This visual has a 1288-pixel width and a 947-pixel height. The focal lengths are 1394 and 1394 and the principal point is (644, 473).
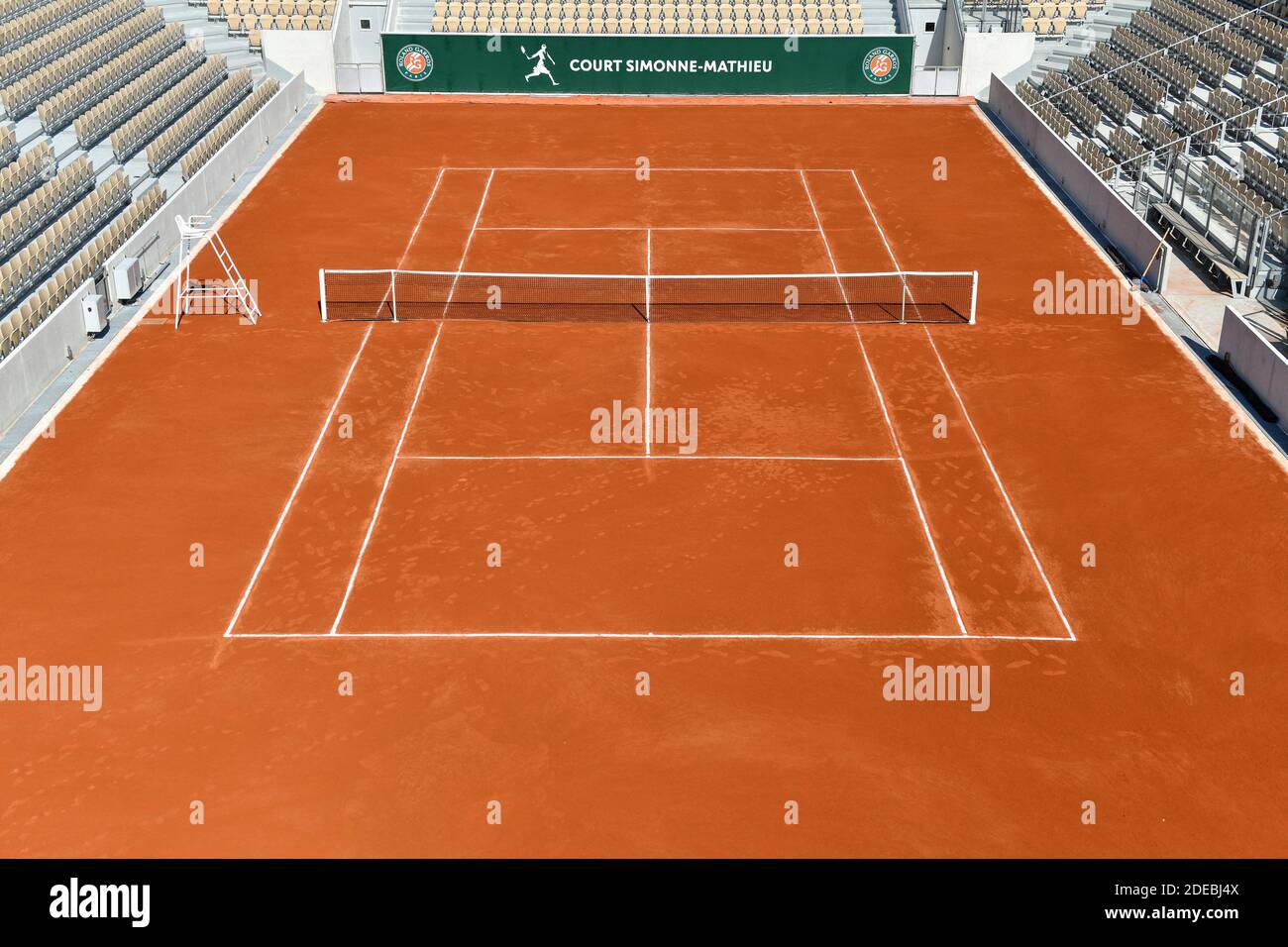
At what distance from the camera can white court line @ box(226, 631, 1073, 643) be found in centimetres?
1568

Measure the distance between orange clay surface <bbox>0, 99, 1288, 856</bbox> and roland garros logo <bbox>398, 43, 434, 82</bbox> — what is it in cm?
1536

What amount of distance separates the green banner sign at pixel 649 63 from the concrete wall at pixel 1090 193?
4123 mm

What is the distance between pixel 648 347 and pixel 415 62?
2129cm

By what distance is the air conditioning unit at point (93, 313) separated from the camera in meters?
23.3

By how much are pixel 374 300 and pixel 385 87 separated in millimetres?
18074

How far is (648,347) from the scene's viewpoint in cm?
2345

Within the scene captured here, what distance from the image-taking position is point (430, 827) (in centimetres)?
1281

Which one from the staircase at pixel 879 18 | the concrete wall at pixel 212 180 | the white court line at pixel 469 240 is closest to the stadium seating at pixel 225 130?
the concrete wall at pixel 212 180

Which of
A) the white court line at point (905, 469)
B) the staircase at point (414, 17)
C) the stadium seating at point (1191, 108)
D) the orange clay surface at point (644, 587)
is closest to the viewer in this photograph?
the orange clay surface at point (644, 587)

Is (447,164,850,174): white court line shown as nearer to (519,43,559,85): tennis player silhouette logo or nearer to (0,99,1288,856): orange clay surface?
(0,99,1288,856): orange clay surface

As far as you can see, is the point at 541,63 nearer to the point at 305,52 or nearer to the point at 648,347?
the point at 305,52

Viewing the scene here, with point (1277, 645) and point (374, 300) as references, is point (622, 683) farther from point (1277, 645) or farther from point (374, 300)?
point (374, 300)

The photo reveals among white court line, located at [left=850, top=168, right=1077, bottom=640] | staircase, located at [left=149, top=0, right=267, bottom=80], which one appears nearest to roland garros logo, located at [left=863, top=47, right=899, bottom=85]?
white court line, located at [left=850, top=168, right=1077, bottom=640]

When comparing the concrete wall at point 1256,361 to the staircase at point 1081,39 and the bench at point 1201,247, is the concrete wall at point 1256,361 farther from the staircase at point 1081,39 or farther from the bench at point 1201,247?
the staircase at point 1081,39
